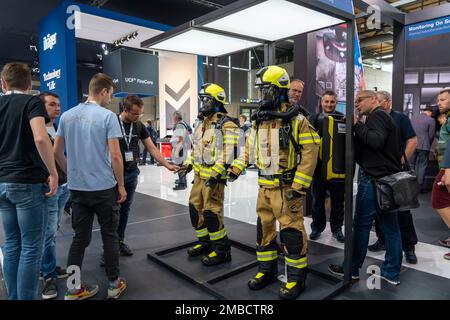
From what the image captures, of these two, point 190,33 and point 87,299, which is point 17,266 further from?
point 190,33

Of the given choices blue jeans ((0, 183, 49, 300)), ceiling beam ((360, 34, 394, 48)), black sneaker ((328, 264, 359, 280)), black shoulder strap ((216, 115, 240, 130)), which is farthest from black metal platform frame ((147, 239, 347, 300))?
ceiling beam ((360, 34, 394, 48))

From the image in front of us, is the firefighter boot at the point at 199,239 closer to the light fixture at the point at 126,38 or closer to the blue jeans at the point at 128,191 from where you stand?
the blue jeans at the point at 128,191

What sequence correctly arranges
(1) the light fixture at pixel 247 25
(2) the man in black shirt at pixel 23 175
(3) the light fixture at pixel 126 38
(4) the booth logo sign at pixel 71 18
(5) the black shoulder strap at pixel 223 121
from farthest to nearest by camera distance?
(3) the light fixture at pixel 126 38
(4) the booth logo sign at pixel 71 18
(5) the black shoulder strap at pixel 223 121
(1) the light fixture at pixel 247 25
(2) the man in black shirt at pixel 23 175

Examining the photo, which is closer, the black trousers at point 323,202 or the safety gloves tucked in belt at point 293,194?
the safety gloves tucked in belt at point 293,194

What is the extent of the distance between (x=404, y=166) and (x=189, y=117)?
20.8 ft

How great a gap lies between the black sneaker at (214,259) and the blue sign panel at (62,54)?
12.6 feet

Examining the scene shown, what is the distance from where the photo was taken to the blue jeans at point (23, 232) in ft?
6.97

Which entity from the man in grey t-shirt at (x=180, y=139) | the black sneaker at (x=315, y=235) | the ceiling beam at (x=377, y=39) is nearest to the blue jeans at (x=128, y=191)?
the black sneaker at (x=315, y=235)

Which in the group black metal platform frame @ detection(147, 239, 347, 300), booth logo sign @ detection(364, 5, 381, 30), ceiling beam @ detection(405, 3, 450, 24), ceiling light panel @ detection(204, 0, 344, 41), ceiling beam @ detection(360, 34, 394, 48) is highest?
ceiling beam @ detection(360, 34, 394, 48)

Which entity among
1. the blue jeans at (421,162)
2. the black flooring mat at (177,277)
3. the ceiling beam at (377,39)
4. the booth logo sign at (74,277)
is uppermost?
the ceiling beam at (377,39)

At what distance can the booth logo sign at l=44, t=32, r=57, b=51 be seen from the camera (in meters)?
6.06

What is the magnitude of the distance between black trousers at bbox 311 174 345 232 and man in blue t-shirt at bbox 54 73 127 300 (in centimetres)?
233

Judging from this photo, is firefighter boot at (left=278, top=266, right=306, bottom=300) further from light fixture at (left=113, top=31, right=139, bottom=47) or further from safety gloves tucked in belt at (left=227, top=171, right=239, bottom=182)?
light fixture at (left=113, top=31, right=139, bottom=47)
